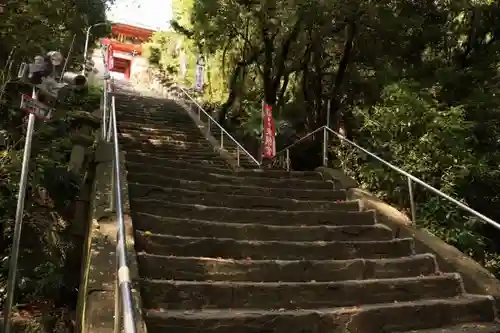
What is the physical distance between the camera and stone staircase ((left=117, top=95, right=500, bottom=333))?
3215 millimetres

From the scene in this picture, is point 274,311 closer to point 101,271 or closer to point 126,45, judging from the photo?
point 101,271

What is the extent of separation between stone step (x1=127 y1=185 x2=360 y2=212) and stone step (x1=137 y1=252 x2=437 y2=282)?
1384 millimetres

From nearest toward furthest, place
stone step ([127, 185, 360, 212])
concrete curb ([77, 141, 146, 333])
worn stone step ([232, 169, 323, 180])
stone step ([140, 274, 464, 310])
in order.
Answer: concrete curb ([77, 141, 146, 333]), stone step ([140, 274, 464, 310]), stone step ([127, 185, 360, 212]), worn stone step ([232, 169, 323, 180])

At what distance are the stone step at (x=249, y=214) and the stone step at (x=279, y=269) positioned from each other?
3.32ft

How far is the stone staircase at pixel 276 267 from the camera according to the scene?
3.21m

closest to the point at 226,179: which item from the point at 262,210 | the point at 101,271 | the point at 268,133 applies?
the point at 262,210

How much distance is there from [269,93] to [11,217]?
5.85 metres

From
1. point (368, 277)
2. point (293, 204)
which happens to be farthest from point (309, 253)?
point (293, 204)

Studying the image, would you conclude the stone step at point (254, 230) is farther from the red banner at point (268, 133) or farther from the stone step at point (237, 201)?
the red banner at point (268, 133)

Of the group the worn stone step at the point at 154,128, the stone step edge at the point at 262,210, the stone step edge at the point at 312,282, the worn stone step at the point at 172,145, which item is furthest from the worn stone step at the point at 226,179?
the worn stone step at the point at 154,128

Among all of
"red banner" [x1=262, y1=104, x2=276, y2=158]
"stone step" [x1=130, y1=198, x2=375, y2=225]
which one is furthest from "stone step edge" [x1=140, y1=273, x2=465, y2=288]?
"red banner" [x1=262, y1=104, x2=276, y2=158]

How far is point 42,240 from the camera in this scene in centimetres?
479

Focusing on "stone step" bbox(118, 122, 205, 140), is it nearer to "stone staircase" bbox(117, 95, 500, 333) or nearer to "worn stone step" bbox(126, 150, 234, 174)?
"worn stone step" bbox(126, 150, 234, 174)

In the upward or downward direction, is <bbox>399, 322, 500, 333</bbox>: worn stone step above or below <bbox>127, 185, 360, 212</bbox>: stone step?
below
